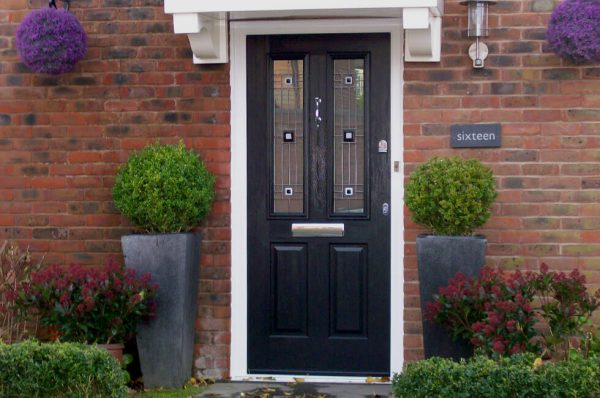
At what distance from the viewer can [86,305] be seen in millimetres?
6660

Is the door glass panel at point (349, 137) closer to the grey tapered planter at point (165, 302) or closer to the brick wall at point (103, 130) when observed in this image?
the brick wall at point (103, 130)

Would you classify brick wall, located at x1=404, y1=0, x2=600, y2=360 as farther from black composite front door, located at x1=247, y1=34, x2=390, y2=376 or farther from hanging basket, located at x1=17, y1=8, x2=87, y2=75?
hanging basket, located at x1=17, y1=8, x2=87, y2=75

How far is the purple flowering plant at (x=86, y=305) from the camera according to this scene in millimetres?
6727

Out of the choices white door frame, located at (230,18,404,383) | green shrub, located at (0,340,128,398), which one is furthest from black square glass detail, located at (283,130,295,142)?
green shrub, located at (0,340,128,398)

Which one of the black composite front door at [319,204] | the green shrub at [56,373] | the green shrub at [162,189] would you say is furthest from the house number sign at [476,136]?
the green shrub at [56,373]

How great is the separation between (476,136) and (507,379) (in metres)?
2.14

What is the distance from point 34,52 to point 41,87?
1.83ft

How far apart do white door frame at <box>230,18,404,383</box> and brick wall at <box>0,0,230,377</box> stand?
74 mm

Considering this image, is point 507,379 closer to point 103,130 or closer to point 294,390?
point 294,390

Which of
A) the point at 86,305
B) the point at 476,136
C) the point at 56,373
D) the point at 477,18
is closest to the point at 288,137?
the point at 476,136

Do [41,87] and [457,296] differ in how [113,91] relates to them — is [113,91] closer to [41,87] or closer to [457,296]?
[41,87]

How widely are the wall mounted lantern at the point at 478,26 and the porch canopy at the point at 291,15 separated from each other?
21 centimetres

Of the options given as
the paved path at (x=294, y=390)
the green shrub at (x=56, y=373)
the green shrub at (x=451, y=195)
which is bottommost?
the paved path at (x=294, y=390)

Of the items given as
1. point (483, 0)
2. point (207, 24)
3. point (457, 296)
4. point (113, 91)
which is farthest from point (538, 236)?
point (113, 91)
